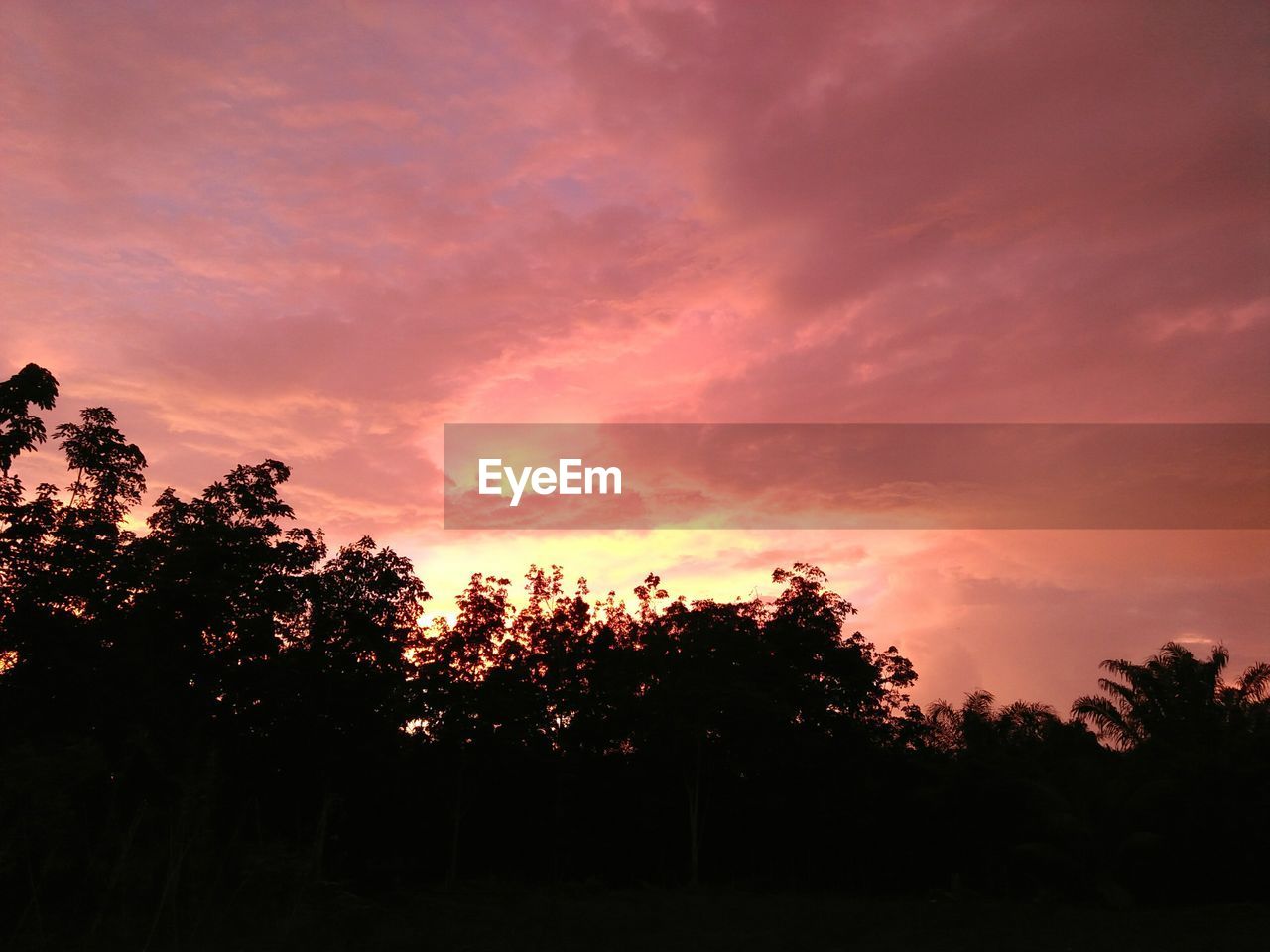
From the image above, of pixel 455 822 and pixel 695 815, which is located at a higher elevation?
pixel 695 815

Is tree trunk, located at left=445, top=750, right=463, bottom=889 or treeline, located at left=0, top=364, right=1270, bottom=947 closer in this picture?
treeline, located at left=0, top=364, right=1270, bottom=947

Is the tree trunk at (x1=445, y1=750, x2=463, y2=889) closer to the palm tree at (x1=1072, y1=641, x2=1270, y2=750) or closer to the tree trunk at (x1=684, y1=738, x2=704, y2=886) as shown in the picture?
the tree trunk at (x1=684, y1=738, x2=704, y2=886)

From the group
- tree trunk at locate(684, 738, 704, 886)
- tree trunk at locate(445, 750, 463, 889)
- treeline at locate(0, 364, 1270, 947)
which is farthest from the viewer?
tree trunk at locate(445, 750, 463, 889)

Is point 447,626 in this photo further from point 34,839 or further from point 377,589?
point 34,839

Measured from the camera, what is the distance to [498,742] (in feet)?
89.4

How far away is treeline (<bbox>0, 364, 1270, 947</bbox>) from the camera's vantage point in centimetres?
1702

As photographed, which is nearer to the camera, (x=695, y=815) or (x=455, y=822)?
(x=695, y=815)

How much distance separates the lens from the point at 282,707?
21953 millimetres

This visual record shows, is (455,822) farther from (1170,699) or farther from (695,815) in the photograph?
(1170,699)

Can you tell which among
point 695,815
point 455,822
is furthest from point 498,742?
point 695,815

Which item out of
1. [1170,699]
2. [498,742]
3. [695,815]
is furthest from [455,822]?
[1170,699]

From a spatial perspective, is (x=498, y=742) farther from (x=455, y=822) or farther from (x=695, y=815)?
(x=695, y=815)

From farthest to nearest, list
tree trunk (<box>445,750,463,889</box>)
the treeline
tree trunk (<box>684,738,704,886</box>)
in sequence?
tree trunk (<box>445,750,463,889</box>), tree trunk (<box>684,738,704,886</box>), the treeline

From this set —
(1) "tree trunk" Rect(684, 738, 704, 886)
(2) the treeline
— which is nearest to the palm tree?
(2) the treeline
